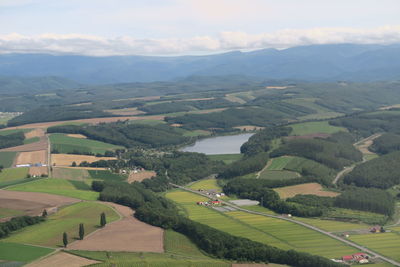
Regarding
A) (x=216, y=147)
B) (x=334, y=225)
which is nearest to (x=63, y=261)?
(x=334, y=225)

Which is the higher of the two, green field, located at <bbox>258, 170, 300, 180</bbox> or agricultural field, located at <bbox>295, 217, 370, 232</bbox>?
green field, located at <bbox>258, 170, 300, 180</bbox>

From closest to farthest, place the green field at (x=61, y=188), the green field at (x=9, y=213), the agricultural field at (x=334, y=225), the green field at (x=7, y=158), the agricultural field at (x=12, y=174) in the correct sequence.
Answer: the green field at (x=9, y=213)
the agricultural field at (x=334, y=225)
the green field at (x=61, y=188)
the agricultural field at (x=12, y=174)
the green field at (x=7, y=158)

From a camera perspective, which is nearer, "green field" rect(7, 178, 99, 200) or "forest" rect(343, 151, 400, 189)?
"green field" rect(7, 178, 99, 200)

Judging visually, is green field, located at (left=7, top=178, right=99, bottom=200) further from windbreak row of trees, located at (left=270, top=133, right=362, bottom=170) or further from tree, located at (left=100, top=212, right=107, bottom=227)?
windbreak row of trees, located at (left=270, top=133, right=362, bottom=170)

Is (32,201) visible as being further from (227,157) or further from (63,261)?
(227,157)

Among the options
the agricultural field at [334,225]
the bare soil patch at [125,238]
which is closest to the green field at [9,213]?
the bare soil patch at [125,238]

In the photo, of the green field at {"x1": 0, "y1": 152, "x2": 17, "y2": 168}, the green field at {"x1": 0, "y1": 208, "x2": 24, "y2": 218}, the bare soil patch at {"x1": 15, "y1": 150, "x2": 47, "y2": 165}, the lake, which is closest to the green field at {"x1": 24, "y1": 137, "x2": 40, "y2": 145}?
the bare soil patch at {"x1": 15, "y1": 150, "x2": 47, "y2": 165}

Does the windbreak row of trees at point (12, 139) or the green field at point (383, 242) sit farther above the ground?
the windbreak row of trees at point (12, 139)

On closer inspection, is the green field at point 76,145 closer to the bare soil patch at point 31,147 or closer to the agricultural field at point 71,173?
the bare soil patch at point 31,147
